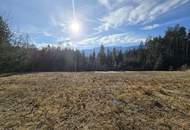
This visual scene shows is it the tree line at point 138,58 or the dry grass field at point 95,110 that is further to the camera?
the tree line at point 138,58

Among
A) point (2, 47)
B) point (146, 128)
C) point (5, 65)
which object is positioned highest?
point (2, 47)

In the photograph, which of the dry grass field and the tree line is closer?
the dry grass field

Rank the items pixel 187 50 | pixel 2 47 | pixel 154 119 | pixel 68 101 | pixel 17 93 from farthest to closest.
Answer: pixel 187 50
pixel 2 47
pixel 17 93
pixel 68 101
pixel 154 119

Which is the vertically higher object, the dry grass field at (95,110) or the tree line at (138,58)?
the tree line at (138,58)

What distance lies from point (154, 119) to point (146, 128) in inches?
17.5

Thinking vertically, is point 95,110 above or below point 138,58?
below

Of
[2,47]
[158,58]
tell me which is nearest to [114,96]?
[2,47]

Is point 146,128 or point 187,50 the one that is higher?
point 187,50

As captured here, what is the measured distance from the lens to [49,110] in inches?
168

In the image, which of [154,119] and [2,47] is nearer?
[154,119]

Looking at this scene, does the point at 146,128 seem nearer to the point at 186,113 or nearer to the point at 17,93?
the point at 186,113

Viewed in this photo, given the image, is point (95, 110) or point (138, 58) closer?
point (95, 110)

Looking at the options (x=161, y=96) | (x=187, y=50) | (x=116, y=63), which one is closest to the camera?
(x=161, y=96)

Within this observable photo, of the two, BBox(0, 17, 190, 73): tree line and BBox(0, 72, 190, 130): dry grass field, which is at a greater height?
BBox(0, 17, 190, 73): tree line
